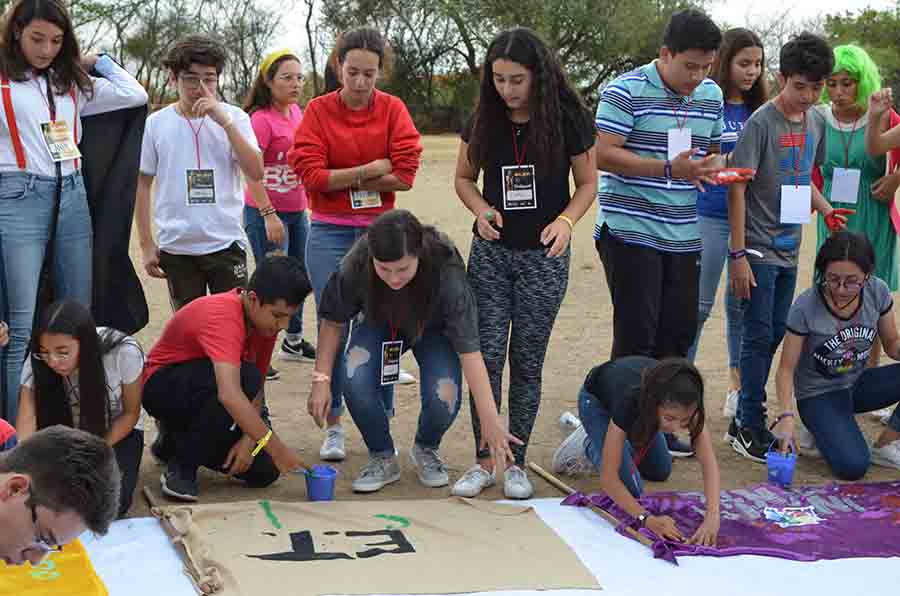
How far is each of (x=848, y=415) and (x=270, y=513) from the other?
221cm

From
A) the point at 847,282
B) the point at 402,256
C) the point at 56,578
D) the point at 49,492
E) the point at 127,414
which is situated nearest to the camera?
the point at 49,492

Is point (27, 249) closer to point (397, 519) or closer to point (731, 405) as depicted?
point (397, 519)

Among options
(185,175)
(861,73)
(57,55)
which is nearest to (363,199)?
(185,175)

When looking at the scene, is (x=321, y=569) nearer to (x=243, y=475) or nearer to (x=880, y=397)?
(x=243, y=475)

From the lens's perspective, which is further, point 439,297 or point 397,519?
point 439,297

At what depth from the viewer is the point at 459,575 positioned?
2951 mm

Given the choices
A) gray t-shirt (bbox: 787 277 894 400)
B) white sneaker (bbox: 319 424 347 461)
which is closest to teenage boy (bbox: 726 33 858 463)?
gray t-shirt (bbox: 787 277 894 400)

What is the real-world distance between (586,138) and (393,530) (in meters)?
1.40

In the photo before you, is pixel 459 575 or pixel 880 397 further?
pixel 880 397

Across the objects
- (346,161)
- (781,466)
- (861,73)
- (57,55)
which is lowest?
(781,466)

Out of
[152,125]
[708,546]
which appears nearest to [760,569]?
[708,546]

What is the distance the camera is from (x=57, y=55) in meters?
3.59

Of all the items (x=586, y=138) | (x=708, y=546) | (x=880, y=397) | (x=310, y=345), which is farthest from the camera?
(x=310, y=345)

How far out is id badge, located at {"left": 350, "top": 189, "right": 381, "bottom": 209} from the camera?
3926 mm
